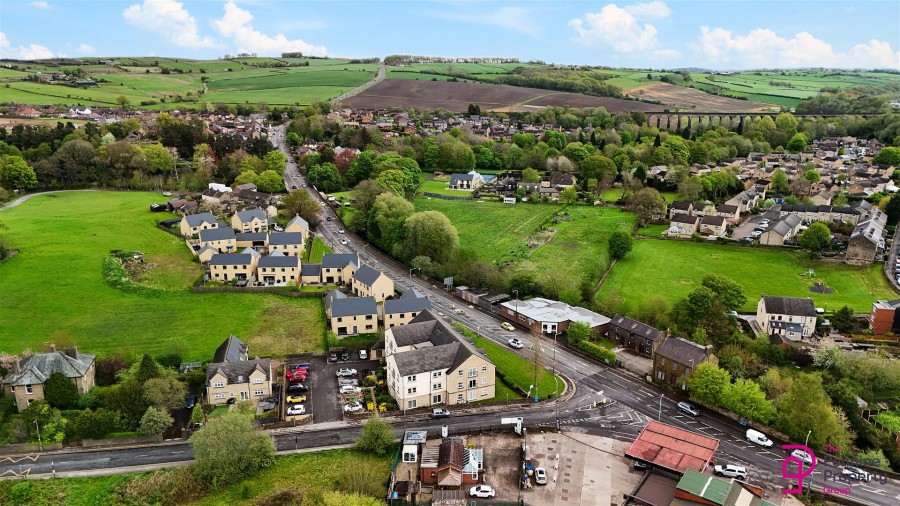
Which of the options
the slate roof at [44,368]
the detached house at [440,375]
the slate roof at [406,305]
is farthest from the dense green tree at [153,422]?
the slate roof at [406,305]

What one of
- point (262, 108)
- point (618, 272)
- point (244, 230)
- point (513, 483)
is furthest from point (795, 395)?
point (262, 108)

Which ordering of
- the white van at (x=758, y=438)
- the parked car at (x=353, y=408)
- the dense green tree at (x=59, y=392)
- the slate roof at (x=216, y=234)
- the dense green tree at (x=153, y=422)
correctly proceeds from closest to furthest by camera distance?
the white van at (x=758, y=438), the dense green tree at (x=153, y=422), the dense green tree at (x=59, y=392), the parked car at (x=353, y=408), the slate roof at (x=216, y=234)

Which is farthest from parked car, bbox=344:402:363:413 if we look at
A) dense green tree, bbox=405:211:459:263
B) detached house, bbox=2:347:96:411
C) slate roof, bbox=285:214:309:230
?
slate roof, bbox=285:214:309:230

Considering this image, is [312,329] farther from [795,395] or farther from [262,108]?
[262,108]

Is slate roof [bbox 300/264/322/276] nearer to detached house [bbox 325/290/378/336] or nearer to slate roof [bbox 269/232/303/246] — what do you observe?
slate roof [bbox 269/232/303/246]

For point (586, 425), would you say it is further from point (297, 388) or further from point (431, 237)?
point (431, 237)

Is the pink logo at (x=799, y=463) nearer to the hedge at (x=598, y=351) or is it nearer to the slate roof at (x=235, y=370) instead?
the hedge at (x=598, y=351)
